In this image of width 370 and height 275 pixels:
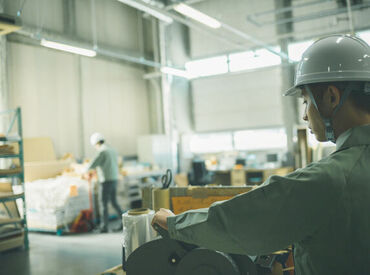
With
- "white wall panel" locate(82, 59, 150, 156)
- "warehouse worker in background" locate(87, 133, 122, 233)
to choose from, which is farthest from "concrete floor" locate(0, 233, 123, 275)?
"white wall panel" locate(82, 59, 150, 156)

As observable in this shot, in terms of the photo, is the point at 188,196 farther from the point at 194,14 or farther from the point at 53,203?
the point at 53,203

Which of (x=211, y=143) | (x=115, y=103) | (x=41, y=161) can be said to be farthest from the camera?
(x=211, y=143)

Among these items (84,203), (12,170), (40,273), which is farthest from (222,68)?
(40,273)

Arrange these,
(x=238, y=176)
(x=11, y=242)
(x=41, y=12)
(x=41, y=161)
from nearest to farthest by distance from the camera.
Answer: (x=11, y=242)
(x=41, y=161)
(x=41, y=12)
(x=238, y=176)

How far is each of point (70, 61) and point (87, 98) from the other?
1.17 metres

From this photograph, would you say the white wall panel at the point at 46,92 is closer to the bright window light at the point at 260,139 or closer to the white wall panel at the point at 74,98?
the white wall panel at the point at 74,98

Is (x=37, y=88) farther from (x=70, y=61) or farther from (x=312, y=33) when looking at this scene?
(x=312, y=33)

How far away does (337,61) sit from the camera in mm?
1058

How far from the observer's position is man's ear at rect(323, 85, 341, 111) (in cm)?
103

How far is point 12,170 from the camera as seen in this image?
5.75 metres

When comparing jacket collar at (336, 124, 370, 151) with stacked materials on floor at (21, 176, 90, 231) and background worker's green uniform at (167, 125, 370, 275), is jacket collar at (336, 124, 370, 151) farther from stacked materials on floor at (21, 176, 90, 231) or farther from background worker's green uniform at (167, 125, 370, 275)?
stacked materials on floor at (21, 176, 90, 231)

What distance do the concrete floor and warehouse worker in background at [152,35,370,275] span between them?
3.98 metres

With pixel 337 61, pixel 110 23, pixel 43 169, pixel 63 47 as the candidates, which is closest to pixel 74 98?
pixel 43 169

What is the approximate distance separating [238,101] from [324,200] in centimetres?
1136
